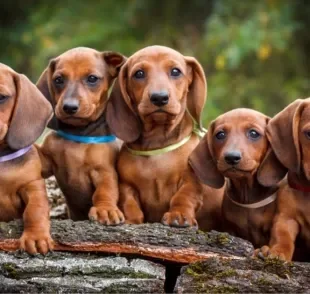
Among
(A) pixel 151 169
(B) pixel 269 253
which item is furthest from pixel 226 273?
(A) pixel 151 169

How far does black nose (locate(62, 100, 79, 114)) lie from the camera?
17.5ft

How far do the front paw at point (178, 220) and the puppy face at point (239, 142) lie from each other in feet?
1.15

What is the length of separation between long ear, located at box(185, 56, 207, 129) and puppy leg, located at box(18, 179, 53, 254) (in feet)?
3.86

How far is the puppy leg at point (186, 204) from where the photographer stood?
5070 mm

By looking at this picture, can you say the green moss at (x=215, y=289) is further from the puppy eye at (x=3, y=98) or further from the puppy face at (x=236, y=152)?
the puppy eye at (x=3, y=98)

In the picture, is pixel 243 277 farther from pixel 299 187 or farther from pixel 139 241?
pixel 299 187

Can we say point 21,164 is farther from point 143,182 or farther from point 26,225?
point 143,182

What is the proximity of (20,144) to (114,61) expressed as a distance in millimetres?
1127

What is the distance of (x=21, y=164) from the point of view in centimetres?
505

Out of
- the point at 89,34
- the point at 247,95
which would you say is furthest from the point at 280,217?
the point at 89,34

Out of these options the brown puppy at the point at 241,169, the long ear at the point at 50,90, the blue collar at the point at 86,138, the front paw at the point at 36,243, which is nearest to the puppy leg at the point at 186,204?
the brown puppy at the point at 241,169

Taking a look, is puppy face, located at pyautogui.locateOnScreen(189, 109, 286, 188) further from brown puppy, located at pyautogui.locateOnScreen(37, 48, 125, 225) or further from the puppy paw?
brown puppy, located at pyautogui.locateOnScreen(37, 48, 125, 225)

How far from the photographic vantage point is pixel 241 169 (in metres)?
5.13

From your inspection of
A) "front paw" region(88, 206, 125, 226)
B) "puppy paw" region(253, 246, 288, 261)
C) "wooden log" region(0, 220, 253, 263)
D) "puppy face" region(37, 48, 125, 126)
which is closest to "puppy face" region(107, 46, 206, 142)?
"puppy face" region(37, 48, 125, 126)
